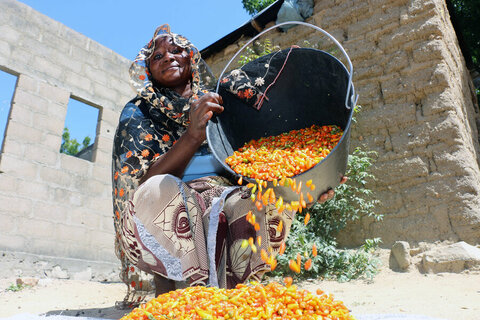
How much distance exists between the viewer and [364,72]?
150 inches

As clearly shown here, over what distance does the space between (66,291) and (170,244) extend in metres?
3.04

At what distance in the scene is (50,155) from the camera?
5.07 m

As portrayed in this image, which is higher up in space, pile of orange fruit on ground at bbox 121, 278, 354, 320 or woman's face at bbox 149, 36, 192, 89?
woman's face at bbox 149, 36, 192, 89

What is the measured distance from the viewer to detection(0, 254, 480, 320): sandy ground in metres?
1.98

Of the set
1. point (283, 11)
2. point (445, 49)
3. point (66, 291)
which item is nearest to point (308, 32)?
point (283, 11)

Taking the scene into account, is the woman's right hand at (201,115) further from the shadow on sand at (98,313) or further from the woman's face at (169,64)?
the shadow on sand at (98,313)

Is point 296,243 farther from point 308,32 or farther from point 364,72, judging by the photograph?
point 308,32

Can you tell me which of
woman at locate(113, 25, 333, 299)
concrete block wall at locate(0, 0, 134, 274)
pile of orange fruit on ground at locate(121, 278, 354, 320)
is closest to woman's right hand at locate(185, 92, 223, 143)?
woman at locate(113, 25, 333, 299)

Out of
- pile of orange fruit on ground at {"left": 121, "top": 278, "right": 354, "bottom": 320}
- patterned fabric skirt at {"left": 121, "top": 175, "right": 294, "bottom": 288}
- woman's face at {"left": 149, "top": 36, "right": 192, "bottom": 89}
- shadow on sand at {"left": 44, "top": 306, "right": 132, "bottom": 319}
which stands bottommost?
shadow on sand at {"left": 44, "top": 306, "right": 132, "bottom": 319}

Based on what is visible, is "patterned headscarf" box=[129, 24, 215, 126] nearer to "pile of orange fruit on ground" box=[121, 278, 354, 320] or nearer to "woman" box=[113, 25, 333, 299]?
"woman" box=[113, 25, 333, 299]

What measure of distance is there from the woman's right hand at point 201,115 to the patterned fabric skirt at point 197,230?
0.24 m

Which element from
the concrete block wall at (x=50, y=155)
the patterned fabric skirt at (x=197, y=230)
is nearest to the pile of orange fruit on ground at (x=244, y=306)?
the patterned fabric skirt at (x=197, y=230)

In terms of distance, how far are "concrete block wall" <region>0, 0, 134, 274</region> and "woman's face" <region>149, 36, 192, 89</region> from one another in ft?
10.7

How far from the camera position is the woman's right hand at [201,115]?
1.81 meters
